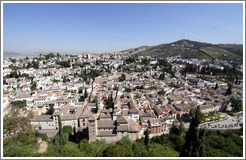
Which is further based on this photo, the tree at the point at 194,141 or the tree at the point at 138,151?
the tree at the point at 138,151

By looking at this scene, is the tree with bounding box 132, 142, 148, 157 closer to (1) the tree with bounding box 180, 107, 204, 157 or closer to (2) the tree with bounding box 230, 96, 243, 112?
(1) the tree with bounding box 180, 107, 204, 157

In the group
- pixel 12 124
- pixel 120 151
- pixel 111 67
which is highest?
pixel 111 67

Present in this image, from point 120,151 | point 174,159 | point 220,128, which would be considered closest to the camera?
point 174,159

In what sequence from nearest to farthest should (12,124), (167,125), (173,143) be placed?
1. (12,124)
2. (173,143)
3. (167,125)

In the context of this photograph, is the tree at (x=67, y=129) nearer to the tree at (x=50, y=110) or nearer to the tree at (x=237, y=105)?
the tree at (x=50, y=110)

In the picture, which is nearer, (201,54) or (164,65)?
(164,65)

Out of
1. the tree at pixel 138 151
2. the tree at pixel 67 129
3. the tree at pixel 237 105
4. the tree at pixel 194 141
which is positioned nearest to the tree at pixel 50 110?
the tree at pixel 67 129

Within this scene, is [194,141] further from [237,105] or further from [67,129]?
[237,105]

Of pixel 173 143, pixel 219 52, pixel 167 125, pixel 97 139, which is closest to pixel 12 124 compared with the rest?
pixel 97 139

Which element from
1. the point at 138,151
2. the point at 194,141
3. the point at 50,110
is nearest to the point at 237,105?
the point at 194,141

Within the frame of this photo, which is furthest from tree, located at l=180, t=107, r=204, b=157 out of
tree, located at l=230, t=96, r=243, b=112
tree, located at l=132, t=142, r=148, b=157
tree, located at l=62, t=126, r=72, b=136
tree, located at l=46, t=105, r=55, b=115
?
tree, located at l=230, t=96, r=243, b=112

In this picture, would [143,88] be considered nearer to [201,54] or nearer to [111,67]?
[111,67]
